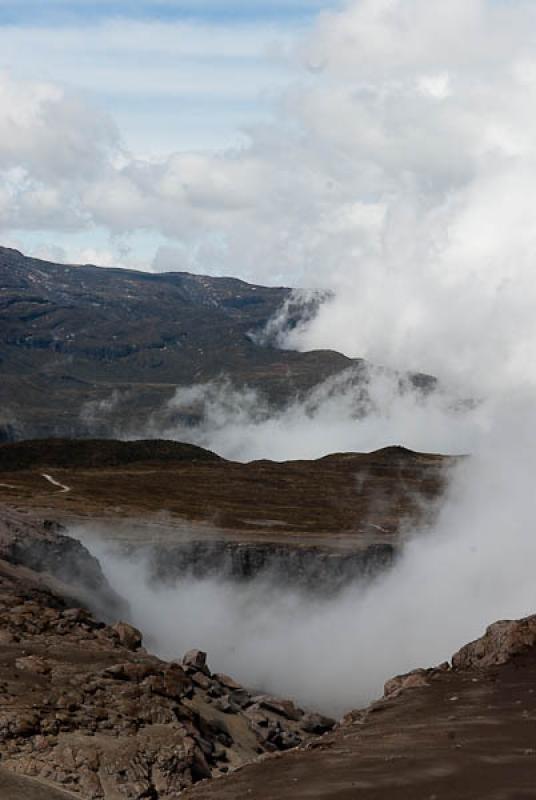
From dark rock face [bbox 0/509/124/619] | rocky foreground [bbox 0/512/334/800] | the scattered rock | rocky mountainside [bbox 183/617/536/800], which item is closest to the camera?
rocky mountainside [bbox 183/617/536/800]

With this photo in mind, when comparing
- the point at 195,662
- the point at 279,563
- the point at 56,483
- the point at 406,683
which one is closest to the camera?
the point at 406,683

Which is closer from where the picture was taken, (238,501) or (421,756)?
(421,756)

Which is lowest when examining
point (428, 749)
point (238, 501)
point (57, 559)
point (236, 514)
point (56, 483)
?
point (428, 749)

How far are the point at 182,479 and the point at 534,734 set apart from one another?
15140 centimetres

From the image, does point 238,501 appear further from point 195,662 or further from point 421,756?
point 421,756

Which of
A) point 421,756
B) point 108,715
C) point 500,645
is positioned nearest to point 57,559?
point 108,715

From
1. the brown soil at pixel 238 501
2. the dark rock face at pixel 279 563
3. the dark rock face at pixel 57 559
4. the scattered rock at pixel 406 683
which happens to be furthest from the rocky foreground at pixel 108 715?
the brown soil at pixel 238 501

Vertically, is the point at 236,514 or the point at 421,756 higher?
the point at 236,514

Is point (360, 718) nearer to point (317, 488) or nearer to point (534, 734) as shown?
point (534, 734)

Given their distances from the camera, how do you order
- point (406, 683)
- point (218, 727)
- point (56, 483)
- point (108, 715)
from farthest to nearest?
point (56, 483) → point (406, 683) → point (218, 727) → point (108, 715)

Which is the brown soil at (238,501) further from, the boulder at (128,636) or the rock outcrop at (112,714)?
the rock outcrop at (112,714)

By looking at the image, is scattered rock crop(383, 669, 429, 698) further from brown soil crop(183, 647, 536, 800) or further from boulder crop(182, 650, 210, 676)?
boulder crop(182, 650, 210, 676)

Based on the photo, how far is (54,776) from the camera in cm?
3275

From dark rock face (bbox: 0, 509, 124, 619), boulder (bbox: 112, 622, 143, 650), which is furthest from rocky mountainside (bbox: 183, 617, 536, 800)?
dark rock face (bbox: 0, 509, 124, 619)
